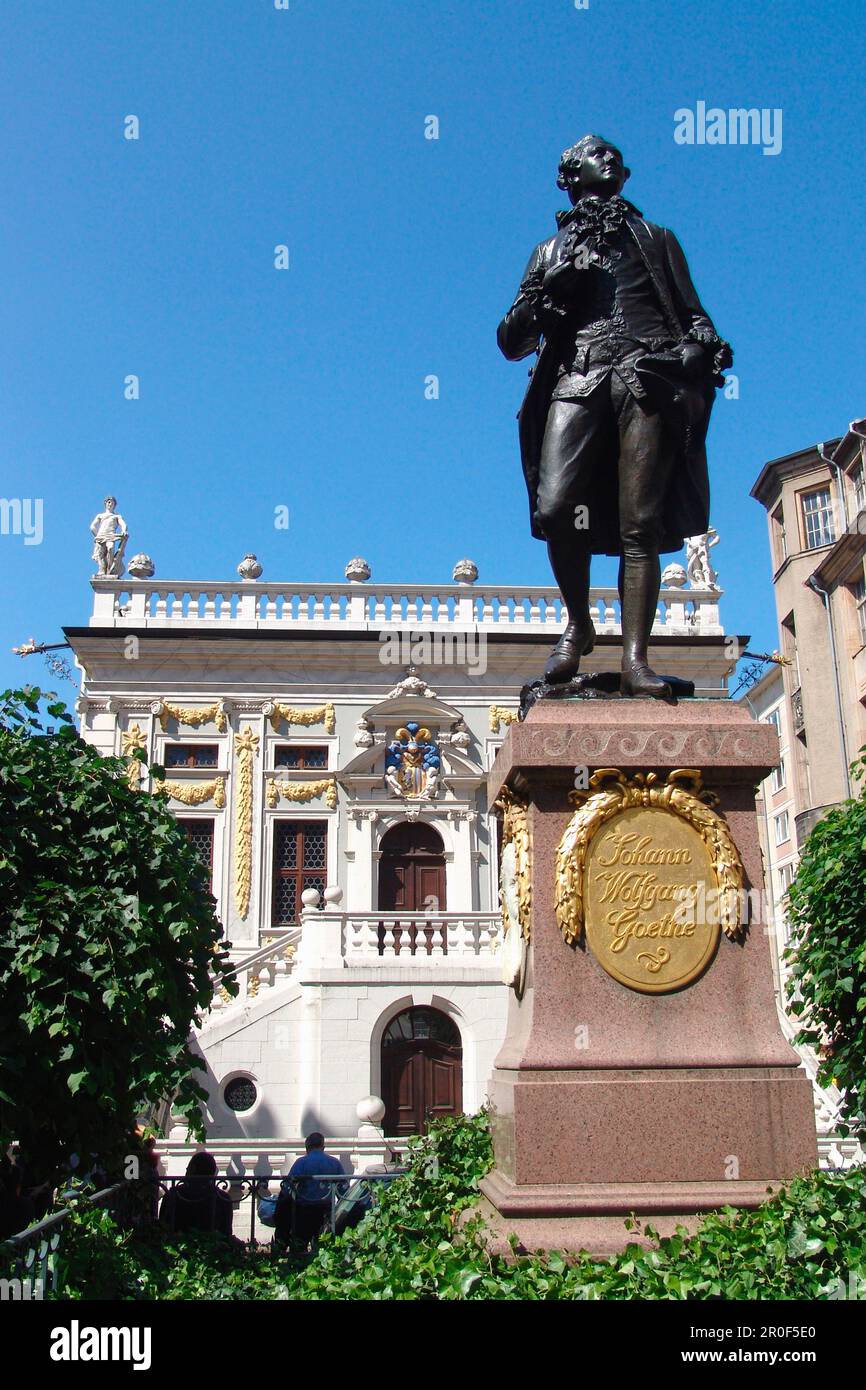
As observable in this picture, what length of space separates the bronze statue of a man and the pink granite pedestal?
57 centimetres

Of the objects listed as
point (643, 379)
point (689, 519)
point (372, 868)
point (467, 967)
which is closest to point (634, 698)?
point (689, 519)

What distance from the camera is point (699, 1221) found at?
13.2 ft

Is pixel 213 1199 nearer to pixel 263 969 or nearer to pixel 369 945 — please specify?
pixel 369 945

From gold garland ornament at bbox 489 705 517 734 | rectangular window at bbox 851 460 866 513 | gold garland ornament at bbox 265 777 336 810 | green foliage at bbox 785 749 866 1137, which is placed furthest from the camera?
rectangular window at bbox 851 460 866 513

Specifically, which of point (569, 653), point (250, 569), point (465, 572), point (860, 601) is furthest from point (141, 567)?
point (569, 653)

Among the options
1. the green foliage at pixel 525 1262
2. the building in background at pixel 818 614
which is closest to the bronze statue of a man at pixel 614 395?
the green foliage at pixel 525 1262

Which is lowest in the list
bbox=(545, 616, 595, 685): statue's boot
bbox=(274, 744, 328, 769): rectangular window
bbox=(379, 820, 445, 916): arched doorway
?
bbox=(545, 616, 595, 685): statue's boot

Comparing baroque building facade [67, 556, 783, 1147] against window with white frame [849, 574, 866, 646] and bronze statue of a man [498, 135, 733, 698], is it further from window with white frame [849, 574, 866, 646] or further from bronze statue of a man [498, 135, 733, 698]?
bronze statue of a man [498, 135, 733, 698]

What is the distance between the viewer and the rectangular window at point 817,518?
34.7 metres

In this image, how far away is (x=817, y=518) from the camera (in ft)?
115

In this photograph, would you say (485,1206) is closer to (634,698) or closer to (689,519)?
(634,698)

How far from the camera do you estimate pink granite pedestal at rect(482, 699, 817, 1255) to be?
4188 mm

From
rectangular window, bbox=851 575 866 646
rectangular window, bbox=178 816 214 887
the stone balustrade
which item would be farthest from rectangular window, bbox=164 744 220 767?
rectangular window, bbox=851 575 866 646

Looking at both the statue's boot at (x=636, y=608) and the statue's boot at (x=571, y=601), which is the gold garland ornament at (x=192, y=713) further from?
the statue's boot at (x=636, y=608)
